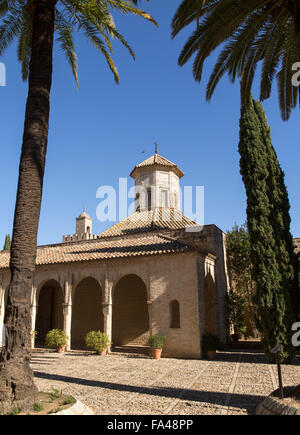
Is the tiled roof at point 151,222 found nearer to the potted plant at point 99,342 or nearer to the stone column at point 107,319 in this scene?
the stone column at point 107,319

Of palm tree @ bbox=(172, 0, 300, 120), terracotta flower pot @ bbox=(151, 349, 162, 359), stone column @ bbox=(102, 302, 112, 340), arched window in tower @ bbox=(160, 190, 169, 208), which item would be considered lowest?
terracotta flower pot @ bbox=(151, 349, 162, 359)

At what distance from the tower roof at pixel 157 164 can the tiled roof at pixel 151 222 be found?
3610 mm

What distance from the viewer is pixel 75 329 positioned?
21.5 meters

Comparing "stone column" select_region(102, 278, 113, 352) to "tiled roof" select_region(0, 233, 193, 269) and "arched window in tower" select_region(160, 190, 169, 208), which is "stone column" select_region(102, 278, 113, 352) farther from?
"arched window in tower" select_region(160, 190, 169, 208)

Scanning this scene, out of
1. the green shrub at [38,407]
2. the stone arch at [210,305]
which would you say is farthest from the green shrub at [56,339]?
the green shrub at [38,407]

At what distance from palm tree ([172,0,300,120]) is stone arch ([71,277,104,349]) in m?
15.4

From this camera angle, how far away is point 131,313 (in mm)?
20359

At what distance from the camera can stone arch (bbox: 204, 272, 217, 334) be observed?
18.0 metres

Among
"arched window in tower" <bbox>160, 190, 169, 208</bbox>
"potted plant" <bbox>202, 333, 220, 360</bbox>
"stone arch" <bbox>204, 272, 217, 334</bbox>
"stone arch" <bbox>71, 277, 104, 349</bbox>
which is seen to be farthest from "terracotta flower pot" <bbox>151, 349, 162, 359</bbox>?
"arched window in tower" <bbox>160, 190, 169, 208</bbox>

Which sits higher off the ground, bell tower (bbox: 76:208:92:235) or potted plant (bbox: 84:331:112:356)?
bell tower (bbox: 76:208:92:235)

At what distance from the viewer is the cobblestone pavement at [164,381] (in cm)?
702

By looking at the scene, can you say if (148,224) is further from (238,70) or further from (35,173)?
(35,173)

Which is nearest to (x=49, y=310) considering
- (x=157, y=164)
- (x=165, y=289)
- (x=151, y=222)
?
(x=151, y=222)
